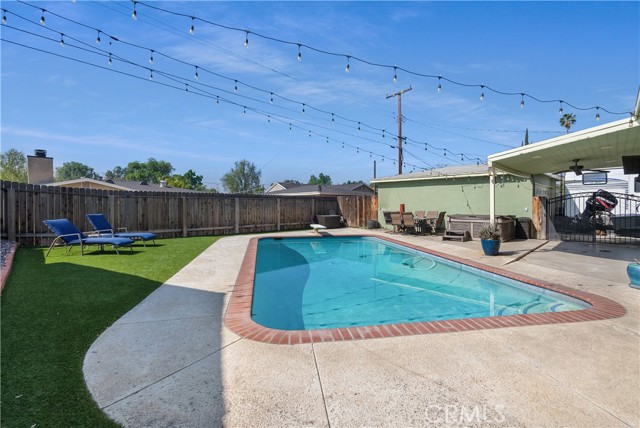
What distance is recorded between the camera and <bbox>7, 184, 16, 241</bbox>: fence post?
868cm

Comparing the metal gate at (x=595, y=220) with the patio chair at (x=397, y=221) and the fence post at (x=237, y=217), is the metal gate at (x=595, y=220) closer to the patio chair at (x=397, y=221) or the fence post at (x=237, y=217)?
the patio chair at (x=397, y=221)

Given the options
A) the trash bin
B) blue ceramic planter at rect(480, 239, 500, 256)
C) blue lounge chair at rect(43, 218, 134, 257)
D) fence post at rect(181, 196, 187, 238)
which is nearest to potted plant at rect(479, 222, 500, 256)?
blue ceramic planter at rect(480, 239, 500, 256)

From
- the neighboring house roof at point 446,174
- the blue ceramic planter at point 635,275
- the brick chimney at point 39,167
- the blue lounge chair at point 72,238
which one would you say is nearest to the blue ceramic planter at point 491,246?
the blue ceramic planter at point 635,275

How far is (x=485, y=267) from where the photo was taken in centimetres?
678

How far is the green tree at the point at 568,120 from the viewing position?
107 ft

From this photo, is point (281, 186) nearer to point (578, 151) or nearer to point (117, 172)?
point (578, 151)

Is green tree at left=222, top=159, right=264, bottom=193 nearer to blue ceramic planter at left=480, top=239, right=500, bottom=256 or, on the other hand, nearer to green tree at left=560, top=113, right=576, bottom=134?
green tree at left=560, top=113, right=576, bottom=134

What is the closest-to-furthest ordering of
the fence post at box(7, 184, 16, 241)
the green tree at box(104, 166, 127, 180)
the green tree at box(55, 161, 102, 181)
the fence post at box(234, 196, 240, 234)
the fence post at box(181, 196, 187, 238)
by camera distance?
1. the fence post at box(7, 184, 16, 241)
2. the fence post at box(181, 196, 187, 238)
3. the fence post at box(234, 196, 240, 234)
4. the green tree at box(55, 161, 102, 181)
5. the green tree at box(104, 166, 127, 180)

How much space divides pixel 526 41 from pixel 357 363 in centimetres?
1180

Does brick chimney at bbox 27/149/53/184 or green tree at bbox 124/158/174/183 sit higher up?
green tree at bbox 124/158/174/183

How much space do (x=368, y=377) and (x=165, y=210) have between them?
1218 cm

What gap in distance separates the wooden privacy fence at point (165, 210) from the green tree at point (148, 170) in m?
59.1

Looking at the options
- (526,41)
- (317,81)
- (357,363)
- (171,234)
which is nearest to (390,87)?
(317,81)
